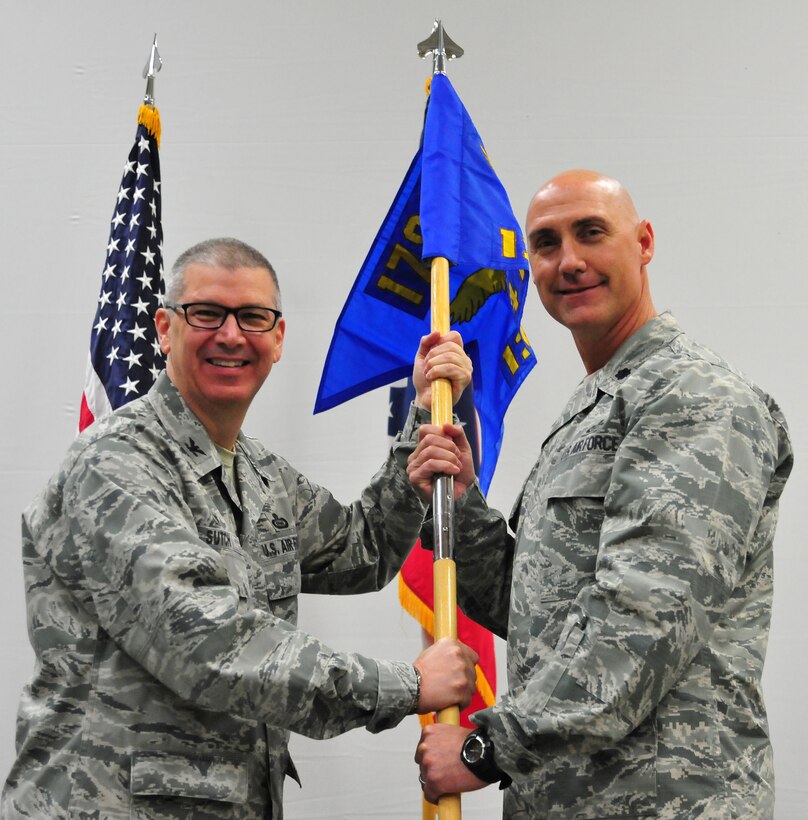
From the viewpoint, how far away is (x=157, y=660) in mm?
1820

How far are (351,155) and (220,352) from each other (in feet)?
6.87

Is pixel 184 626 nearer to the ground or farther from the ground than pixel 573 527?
nearer to the ground

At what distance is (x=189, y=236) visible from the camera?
4008 mm

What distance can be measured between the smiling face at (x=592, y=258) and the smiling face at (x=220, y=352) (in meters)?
0.65

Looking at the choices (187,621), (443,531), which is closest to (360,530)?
(443,531)

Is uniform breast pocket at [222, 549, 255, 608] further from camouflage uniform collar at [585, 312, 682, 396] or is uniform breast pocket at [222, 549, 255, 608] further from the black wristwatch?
camouflage uniform collar at [585, 312, 682, 396]

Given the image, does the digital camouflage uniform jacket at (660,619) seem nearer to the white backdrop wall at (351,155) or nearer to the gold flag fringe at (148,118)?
the white backdrop wall at (351,155)

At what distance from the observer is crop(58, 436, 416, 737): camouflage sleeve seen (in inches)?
71.0

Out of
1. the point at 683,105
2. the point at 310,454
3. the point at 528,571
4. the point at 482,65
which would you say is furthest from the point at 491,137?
the point at 528,571

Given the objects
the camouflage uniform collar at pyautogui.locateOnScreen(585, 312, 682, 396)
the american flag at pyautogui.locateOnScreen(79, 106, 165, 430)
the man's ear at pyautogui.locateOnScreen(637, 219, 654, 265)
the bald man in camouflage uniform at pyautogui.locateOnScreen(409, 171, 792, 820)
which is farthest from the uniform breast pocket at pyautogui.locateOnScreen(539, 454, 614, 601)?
the american flag at pyautogui.locateOnScreen(79, 106, 165, 430)

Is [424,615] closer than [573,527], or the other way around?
[573,527]

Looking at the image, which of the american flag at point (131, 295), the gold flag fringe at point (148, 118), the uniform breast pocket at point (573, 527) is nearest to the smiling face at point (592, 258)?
the uniform breast pocket at point (573, 527)

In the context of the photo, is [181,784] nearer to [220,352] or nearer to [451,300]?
[220,352]

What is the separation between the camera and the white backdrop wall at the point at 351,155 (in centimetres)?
385
